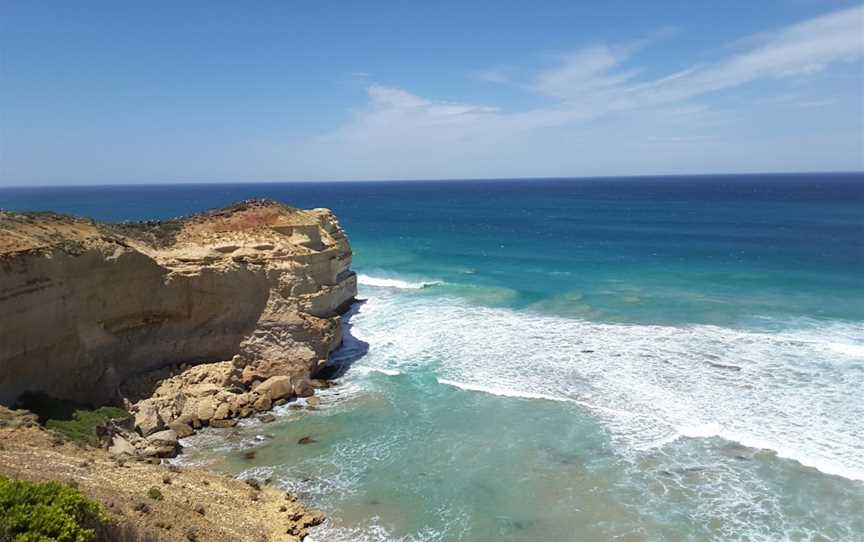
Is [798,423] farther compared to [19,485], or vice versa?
[798,423]

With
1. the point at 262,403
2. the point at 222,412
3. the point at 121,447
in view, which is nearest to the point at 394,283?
the point at 262,403

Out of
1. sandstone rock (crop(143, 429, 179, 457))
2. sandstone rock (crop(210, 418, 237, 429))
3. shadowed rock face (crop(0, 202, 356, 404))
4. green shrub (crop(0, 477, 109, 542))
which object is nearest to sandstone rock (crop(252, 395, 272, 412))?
sandstone rock (crop(210, 418, 237, 429))

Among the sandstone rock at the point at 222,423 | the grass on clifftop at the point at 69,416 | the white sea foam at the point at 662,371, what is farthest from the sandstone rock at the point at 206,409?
the white sea foam at the point at 662,371

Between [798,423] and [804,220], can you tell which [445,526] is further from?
[804,220]

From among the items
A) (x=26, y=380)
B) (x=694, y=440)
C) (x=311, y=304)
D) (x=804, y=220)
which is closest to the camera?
(x=26, y=380)

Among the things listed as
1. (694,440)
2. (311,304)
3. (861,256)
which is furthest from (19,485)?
(861,256)

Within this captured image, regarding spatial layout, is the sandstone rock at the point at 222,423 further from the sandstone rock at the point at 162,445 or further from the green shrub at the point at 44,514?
the green shrub at the point at 44,514
